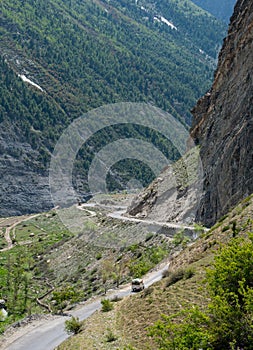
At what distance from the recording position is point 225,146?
42344 millimetres

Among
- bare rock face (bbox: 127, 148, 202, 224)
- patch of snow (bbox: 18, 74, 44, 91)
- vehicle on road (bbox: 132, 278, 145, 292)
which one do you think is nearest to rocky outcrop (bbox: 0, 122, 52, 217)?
patch of snow (bbox: 18, 74, 44, 91)

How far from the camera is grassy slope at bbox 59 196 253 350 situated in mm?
20188

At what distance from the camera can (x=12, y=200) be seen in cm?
14150

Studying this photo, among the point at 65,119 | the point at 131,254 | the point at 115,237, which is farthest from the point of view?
the point at 65,119

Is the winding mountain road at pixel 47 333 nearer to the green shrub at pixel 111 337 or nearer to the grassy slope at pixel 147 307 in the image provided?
the grassy slope at pixel 147 307

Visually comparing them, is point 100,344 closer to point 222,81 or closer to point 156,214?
point 156,214

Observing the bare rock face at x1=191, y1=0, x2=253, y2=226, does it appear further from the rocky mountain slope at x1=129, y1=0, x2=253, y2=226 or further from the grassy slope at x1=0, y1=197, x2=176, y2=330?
the grassy slope at x1=0, y1=197, x2=176, y2=330

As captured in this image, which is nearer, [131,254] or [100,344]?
[100,344]

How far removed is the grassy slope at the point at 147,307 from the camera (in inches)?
795

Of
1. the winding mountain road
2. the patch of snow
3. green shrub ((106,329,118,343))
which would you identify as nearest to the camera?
green shrub ((106,329,118,343))

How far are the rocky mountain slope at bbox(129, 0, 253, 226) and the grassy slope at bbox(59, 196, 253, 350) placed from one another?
934 centimetres

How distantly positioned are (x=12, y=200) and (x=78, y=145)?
106 ft

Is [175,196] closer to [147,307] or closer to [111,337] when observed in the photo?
[147,307]

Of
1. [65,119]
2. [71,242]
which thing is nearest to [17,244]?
[71,242]
